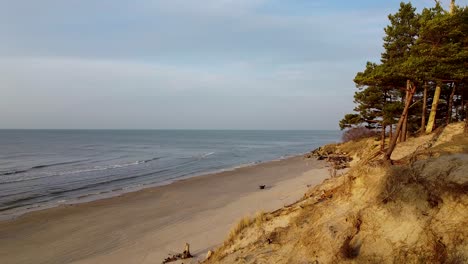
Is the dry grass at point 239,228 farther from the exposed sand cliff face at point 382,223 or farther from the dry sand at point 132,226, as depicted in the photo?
the dry sand at point 132,226

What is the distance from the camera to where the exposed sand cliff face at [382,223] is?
6.88 metres

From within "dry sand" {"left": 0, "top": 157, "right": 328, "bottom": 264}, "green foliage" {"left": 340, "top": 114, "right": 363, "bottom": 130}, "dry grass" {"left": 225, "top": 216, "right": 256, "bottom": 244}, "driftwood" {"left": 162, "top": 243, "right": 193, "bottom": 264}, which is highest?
"green foliage" {"left": 340, "top": 114, "right": 363, "bottom": 130}

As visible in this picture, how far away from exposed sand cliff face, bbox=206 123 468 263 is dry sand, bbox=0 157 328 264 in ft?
11.9

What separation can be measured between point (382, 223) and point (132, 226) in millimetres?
12558

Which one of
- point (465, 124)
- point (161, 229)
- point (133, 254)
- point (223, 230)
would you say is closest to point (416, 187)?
point (223, 230)

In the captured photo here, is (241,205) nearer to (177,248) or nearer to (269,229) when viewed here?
(177,248)

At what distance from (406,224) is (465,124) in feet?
52.1

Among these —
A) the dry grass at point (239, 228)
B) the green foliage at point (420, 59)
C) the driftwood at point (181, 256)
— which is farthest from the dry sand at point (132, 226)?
the green foliage at point (420, 59)

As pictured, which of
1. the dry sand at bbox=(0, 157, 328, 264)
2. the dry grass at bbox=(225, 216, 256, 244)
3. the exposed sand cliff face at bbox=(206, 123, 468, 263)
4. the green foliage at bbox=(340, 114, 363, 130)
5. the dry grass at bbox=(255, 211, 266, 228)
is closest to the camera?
the exposed sand cliff face at bbox=(206, 123, 468, 263)

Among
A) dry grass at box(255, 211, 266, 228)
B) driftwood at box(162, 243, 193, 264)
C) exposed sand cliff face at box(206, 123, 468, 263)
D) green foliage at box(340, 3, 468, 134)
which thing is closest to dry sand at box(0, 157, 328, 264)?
driftwood at box(162, 243, 193, 264)

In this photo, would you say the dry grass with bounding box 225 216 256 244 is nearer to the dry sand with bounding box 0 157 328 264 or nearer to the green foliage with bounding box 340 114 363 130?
the dry sand with bounding box 0 157 328 264

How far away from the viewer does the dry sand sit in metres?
13.1

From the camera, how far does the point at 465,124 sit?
19.7 metres

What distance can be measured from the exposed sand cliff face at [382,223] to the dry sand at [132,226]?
11.9 ft
